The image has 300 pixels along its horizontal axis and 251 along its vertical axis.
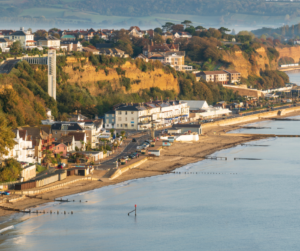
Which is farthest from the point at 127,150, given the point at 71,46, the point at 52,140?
the point at 71,46

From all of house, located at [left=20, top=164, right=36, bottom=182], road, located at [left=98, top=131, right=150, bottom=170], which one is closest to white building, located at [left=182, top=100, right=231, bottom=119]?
road, located at [left=98, top=131, right=150, bottom=170]

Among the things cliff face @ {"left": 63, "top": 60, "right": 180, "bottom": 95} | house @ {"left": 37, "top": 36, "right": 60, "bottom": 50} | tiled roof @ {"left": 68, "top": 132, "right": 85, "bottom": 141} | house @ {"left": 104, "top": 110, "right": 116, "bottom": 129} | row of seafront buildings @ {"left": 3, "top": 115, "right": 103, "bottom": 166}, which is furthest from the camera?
house @ {"left": 37, "top": 36, "right": 60, "bottom": 50}

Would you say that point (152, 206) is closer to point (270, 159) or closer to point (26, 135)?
point (26, 135)

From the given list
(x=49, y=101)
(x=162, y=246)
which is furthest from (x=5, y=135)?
(x=49, y=101)

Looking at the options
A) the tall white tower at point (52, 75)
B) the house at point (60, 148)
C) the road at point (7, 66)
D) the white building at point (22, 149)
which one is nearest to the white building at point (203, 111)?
the tall white tower at point (52, 75)

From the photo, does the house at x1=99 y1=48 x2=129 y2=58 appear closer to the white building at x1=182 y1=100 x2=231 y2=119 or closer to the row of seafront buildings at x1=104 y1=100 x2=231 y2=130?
the white building at x1=182 y1=100 x2=231 y2=119

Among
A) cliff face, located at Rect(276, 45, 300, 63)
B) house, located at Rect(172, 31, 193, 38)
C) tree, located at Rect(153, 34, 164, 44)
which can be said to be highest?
cliff face, located at Rect(276, 45, 300, 63)
